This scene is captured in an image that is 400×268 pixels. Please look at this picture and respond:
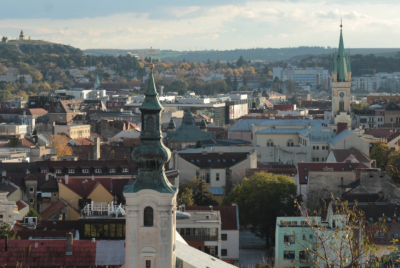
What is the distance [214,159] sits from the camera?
67.8 m

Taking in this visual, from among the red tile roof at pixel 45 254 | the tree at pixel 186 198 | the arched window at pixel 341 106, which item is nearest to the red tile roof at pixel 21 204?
the tree at pixel 186 198

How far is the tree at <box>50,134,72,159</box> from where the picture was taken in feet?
262

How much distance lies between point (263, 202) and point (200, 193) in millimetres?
6563

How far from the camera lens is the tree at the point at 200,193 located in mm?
56812

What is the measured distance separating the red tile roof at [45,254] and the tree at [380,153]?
155 feet

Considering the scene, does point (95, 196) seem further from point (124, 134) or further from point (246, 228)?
point (124, 134)

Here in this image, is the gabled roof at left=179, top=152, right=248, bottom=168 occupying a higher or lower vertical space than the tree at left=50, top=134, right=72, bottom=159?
higher

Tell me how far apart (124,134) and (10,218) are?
57.8 m

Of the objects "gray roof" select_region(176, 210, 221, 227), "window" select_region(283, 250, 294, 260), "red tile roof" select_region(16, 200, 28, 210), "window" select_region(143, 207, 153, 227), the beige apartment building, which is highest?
"window" select_region(143, 207, 153, 227)

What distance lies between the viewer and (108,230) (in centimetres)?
4003

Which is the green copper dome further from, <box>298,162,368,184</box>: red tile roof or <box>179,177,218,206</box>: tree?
<box>298,162,368,184</box>: red tile roof

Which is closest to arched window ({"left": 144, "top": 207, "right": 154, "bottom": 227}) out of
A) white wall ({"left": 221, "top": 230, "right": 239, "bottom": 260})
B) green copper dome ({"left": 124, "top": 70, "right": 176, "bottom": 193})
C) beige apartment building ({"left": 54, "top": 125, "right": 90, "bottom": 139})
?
green copper dome ({"left": 124, "top": 70, "right": 176, "bottom": 193})

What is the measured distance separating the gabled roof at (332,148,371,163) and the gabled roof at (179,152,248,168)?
9204 mm

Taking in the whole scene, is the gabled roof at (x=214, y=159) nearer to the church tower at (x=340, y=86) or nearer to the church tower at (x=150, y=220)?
the church tower at (x=340, y=86)
